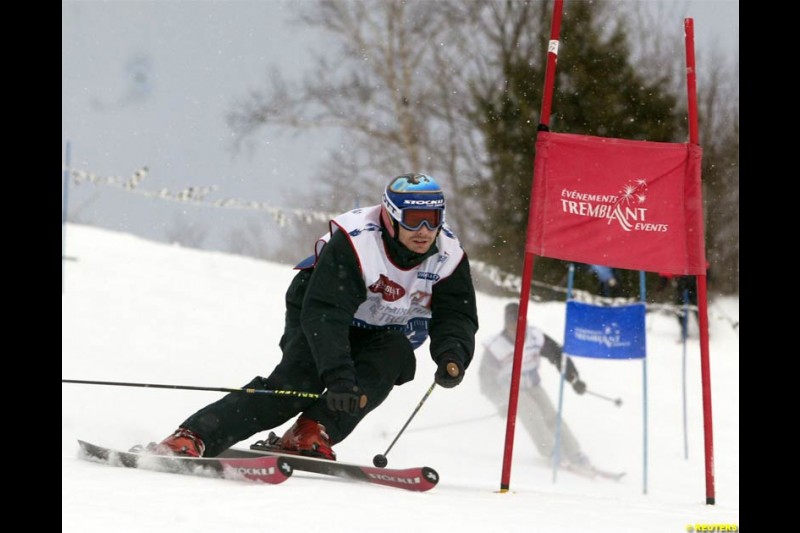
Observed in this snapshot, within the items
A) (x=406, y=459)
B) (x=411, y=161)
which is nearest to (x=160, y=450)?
(x=406, y=459)

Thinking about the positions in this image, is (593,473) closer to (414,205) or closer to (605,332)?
(605,332)

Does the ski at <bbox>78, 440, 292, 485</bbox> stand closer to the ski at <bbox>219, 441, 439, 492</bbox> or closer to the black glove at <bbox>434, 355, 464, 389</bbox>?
the ski at <bbox>219, 441, 439, 492</bbox>

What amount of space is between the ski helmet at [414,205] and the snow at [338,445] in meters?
1.12

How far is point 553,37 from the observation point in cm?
550

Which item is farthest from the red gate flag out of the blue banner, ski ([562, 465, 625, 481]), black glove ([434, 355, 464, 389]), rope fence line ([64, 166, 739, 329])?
rope fence line ([64, 166, 739, 329])

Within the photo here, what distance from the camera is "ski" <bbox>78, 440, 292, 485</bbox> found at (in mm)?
3986

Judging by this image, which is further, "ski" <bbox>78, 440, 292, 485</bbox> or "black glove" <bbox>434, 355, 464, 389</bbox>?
"black glove" <bbox>434, 355, 464, 389</bbox>

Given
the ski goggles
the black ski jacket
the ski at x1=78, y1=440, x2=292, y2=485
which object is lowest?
the ski at x1=78, y1=440, x2=292, y2=485

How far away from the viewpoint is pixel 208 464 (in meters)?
4.16

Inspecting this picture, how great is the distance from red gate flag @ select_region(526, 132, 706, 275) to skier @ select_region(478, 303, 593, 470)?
159 inches

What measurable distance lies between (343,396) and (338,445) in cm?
491

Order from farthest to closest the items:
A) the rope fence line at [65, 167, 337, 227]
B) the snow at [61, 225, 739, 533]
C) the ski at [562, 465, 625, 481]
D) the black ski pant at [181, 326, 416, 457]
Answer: the rope fence line at [65, 167, 337, 227]
the ski at [562, 465, 625, 481]
the black ski pant at [181, 326, 416, 457]
the snow at [61, 225, 739, 533]

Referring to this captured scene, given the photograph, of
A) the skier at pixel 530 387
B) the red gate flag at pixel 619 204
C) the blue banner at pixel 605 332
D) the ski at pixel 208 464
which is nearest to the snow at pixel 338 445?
the ski at pixel 208 464
